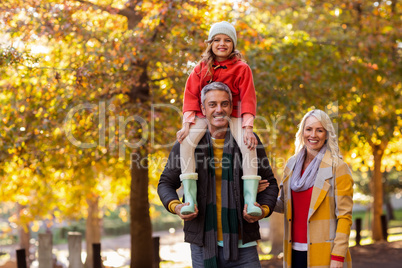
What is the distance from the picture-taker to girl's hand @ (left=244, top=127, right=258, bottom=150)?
127 inches

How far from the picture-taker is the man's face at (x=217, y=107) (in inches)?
127

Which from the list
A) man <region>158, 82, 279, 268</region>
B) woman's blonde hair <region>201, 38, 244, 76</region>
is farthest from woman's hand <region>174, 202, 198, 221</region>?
woman's blonde hair <region>201, 38, 244, 76</region>

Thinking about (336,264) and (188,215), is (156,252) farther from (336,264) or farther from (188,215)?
Result: (188,215)

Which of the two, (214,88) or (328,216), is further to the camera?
(328,216)

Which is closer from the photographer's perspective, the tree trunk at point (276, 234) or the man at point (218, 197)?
the man at point (218, 197)

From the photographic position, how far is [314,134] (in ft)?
12.8

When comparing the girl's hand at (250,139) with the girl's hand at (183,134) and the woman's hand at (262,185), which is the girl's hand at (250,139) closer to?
the woman's hand at (262,185)

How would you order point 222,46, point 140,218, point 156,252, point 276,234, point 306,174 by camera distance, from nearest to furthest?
point 222,46 < point 306,174 < point 156,252 < point 140,218 < point 276,234

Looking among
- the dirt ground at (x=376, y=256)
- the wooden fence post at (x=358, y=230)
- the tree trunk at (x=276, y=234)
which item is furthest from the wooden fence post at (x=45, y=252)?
the tree trunk at (x=276, y=234)

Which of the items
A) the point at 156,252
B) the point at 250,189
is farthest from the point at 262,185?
the point at 156,252

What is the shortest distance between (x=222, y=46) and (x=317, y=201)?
1.44 meters

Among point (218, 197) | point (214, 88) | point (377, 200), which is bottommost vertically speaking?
point (377, 200)

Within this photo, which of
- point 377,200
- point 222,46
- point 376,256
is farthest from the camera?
point 377,200

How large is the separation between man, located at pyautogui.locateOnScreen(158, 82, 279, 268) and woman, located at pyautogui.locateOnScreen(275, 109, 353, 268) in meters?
0.59
